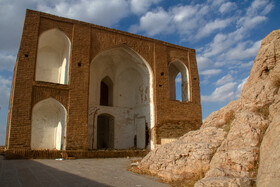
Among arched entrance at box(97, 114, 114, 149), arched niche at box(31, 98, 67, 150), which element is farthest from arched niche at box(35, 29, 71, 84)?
arched entrance at box(97, 114, 114, 149)

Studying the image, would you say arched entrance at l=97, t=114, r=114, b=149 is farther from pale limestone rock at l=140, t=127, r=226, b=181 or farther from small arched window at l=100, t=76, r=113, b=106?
pale limestone rock at l=140, t=127, r=226, b=181

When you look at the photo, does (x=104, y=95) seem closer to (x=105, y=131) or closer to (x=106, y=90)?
(x=106, y=90)

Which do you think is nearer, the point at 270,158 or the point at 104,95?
the point at 270,158

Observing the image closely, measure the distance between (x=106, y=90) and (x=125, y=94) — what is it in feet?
4.40

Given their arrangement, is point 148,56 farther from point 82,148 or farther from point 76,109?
point 82,148

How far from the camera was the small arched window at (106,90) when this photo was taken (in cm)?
1481

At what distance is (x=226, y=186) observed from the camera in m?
3.34

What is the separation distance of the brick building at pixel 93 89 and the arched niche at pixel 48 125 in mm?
42

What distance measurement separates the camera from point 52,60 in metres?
12.9

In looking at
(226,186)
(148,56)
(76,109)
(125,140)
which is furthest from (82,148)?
(226,186)

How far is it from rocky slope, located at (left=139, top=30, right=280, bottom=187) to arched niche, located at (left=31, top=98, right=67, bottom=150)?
6099mm

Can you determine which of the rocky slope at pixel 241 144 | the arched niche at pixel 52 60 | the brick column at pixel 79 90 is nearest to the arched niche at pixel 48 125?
→ the brick column at pixel 79 90

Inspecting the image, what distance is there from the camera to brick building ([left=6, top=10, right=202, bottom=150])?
10062 millimetres

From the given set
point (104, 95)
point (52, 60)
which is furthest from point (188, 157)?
point (104, 95)
